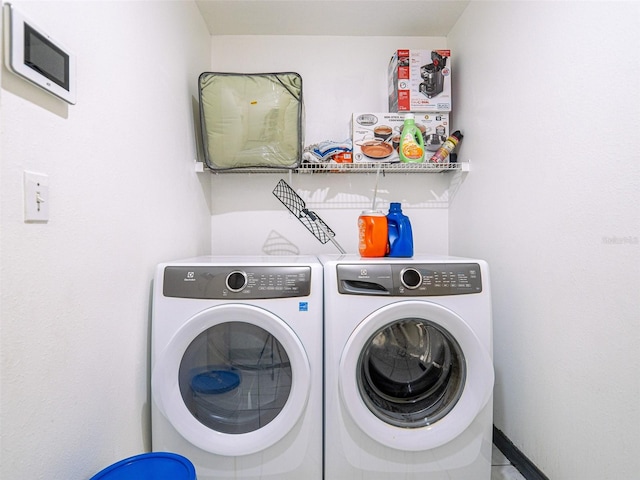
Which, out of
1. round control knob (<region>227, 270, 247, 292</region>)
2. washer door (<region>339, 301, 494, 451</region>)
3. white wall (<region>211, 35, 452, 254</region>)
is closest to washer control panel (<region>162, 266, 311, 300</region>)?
round control knob (<region>227, 270, 247, 292</region>)

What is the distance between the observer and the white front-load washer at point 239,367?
1279 millimetres

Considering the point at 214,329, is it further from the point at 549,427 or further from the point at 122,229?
the point at 549,427

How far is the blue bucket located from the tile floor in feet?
4.09

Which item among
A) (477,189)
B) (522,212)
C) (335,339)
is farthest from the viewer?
(477,189)

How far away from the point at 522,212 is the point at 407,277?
0.59 metres

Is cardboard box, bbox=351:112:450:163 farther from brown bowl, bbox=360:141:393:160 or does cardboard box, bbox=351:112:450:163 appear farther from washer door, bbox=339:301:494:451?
washer door, bbox=339:301:494:451

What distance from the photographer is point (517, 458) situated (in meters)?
1.51

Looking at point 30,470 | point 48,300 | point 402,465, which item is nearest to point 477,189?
point 402,465

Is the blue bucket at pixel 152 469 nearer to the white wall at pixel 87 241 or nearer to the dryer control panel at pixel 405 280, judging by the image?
Answer: the white wall at pixel 87 241


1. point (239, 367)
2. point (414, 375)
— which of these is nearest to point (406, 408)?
point (414, 375)

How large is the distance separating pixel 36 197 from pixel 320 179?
1562 millimetres

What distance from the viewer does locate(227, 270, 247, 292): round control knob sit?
131 cm

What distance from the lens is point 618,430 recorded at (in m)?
1.03

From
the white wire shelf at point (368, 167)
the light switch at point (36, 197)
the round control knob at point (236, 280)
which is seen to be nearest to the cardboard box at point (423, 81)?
the white wire shelf at point (368, 167)
